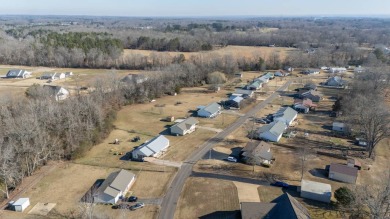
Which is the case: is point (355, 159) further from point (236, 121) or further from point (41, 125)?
point (41, 125)

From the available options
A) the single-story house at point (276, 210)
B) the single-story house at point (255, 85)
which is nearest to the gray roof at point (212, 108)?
the single-story house at point (255, 85)

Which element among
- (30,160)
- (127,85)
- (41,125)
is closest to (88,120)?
(41,125)

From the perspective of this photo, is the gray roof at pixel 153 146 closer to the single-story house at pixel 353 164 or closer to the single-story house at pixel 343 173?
the single-story house at pixel 343 173

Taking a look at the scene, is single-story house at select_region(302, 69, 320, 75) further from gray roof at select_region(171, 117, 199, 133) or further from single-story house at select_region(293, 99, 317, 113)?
gray roof at select_region(171, 117, 199, 133)

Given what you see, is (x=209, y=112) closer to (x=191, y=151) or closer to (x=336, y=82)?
(x=191, y=151)

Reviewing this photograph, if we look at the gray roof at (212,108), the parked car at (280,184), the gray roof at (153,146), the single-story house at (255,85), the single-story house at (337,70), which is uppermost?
the single-story house at (337,70)

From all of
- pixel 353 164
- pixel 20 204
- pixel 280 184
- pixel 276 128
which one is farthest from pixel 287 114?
pixel 20 204

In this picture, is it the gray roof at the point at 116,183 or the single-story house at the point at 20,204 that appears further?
the gray roof at the point at 116,183
